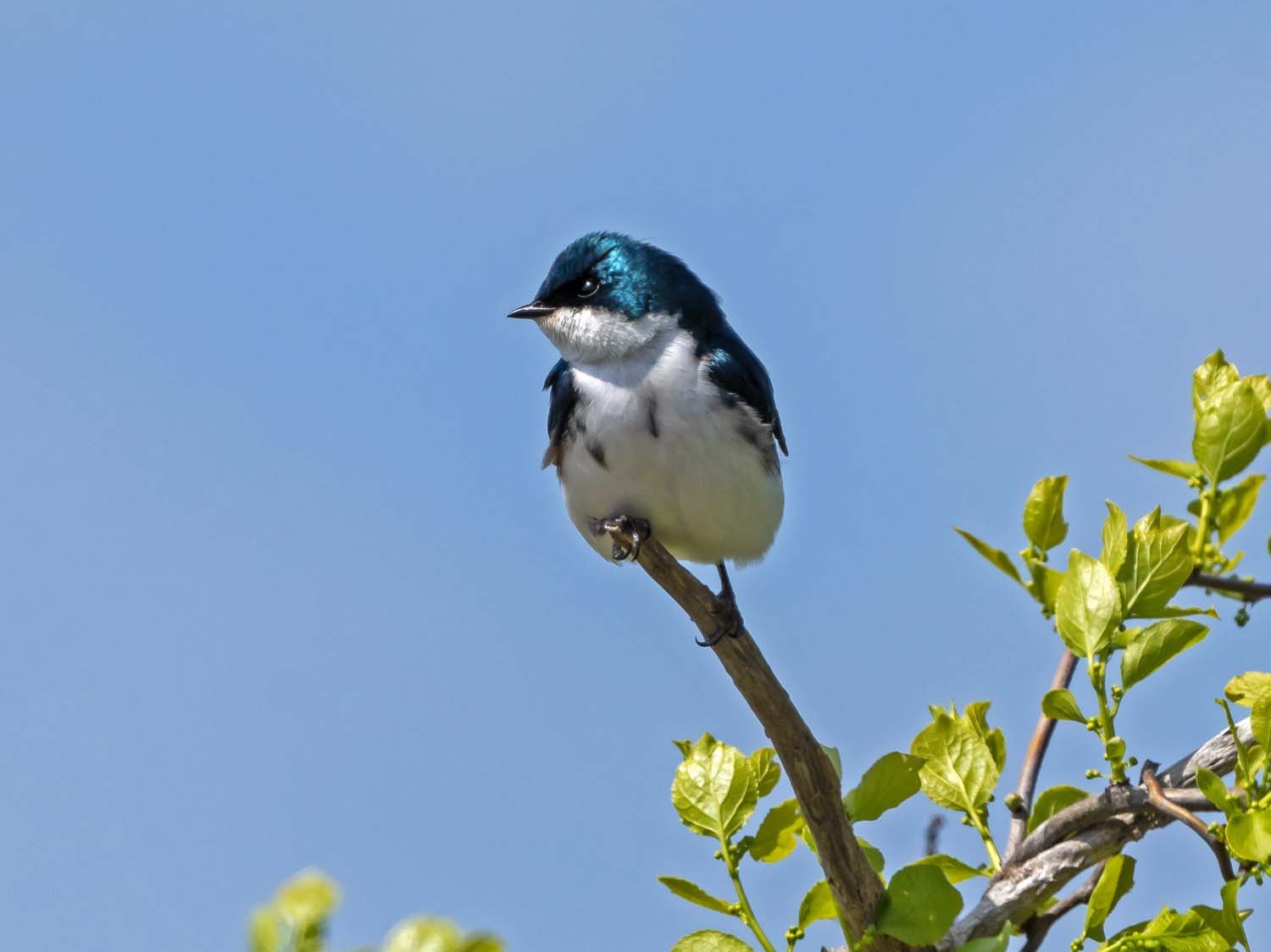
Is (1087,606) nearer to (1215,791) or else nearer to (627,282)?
(1215,791)

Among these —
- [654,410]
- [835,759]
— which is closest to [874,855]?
[835,759]

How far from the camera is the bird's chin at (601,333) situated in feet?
20.5

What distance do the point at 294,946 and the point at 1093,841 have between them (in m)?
2.58

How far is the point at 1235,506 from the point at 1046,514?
51 cm

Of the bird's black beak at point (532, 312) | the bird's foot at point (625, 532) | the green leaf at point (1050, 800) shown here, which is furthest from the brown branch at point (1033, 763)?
the bird's black beak at point (532, 312)

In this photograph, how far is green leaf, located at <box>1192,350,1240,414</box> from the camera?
13.5 feet

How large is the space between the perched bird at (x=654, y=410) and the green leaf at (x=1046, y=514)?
4.58 feet

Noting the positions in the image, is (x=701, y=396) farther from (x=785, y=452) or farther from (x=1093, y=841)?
(x=1093, y=841)

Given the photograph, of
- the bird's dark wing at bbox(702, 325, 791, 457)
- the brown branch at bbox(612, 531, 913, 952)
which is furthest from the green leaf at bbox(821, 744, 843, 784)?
the bird's dark wing at bbox(702, 325, 791, 457)

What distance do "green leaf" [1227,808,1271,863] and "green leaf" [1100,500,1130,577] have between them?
2.38 ft

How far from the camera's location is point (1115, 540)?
3.79 meters

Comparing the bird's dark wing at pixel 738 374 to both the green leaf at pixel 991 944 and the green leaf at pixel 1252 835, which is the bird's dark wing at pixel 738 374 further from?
the green leaf at pixel 1252 835

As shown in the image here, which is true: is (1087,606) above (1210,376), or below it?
below

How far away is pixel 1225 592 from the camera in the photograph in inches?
162
